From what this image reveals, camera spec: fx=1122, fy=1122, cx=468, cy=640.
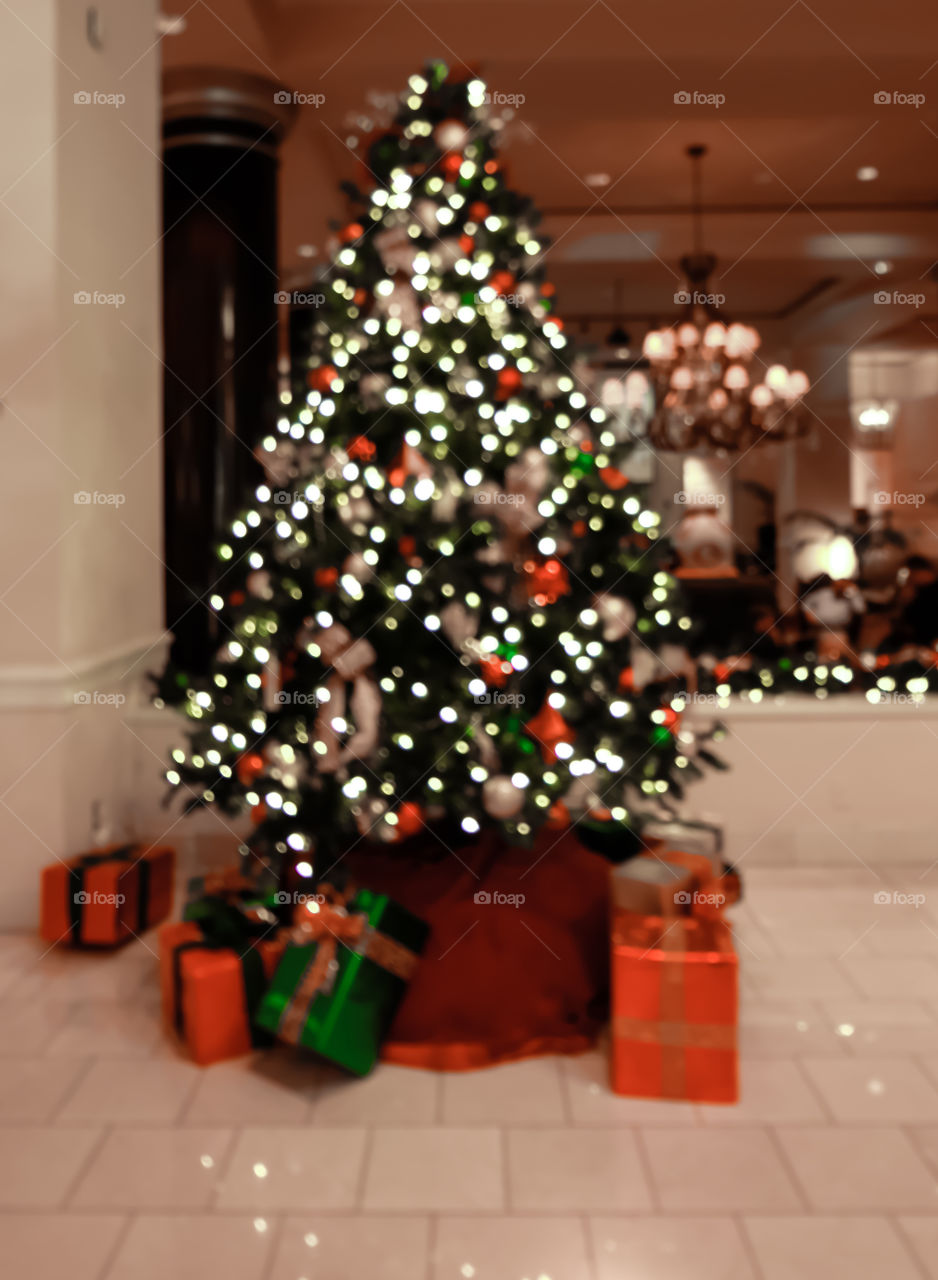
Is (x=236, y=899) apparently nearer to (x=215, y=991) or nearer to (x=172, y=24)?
(x=215, y=991)

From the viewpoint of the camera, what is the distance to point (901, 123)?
6.61 m

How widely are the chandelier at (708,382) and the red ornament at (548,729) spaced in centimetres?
495

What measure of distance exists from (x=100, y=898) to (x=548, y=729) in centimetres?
134

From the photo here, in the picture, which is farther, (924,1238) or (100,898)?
(100,898)

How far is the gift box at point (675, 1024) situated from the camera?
226 centimetres

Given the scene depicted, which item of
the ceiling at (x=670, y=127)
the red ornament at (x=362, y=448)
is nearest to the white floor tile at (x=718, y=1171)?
the red ornament at (x=362, y=448)

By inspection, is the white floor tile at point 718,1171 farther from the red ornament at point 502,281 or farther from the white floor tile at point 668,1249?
the red ornament at point 502,281

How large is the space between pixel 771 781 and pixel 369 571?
1777mm

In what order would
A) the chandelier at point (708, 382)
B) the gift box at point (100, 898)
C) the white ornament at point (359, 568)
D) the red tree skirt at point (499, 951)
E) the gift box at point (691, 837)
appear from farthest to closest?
the chandelier at point (708, 382), the gift box at point (100, 898), the gift box at point (691, 837), the white ornament at point (359, 568), the red tree skirt at point (499, 951)

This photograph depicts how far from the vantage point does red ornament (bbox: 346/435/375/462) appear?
2.75m

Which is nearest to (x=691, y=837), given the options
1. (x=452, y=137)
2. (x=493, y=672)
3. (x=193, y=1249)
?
(x=493, y=672)

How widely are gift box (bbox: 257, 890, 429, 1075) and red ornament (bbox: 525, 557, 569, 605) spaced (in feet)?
2.76

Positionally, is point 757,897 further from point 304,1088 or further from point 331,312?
point 331,312

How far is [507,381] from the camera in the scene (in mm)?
2758
